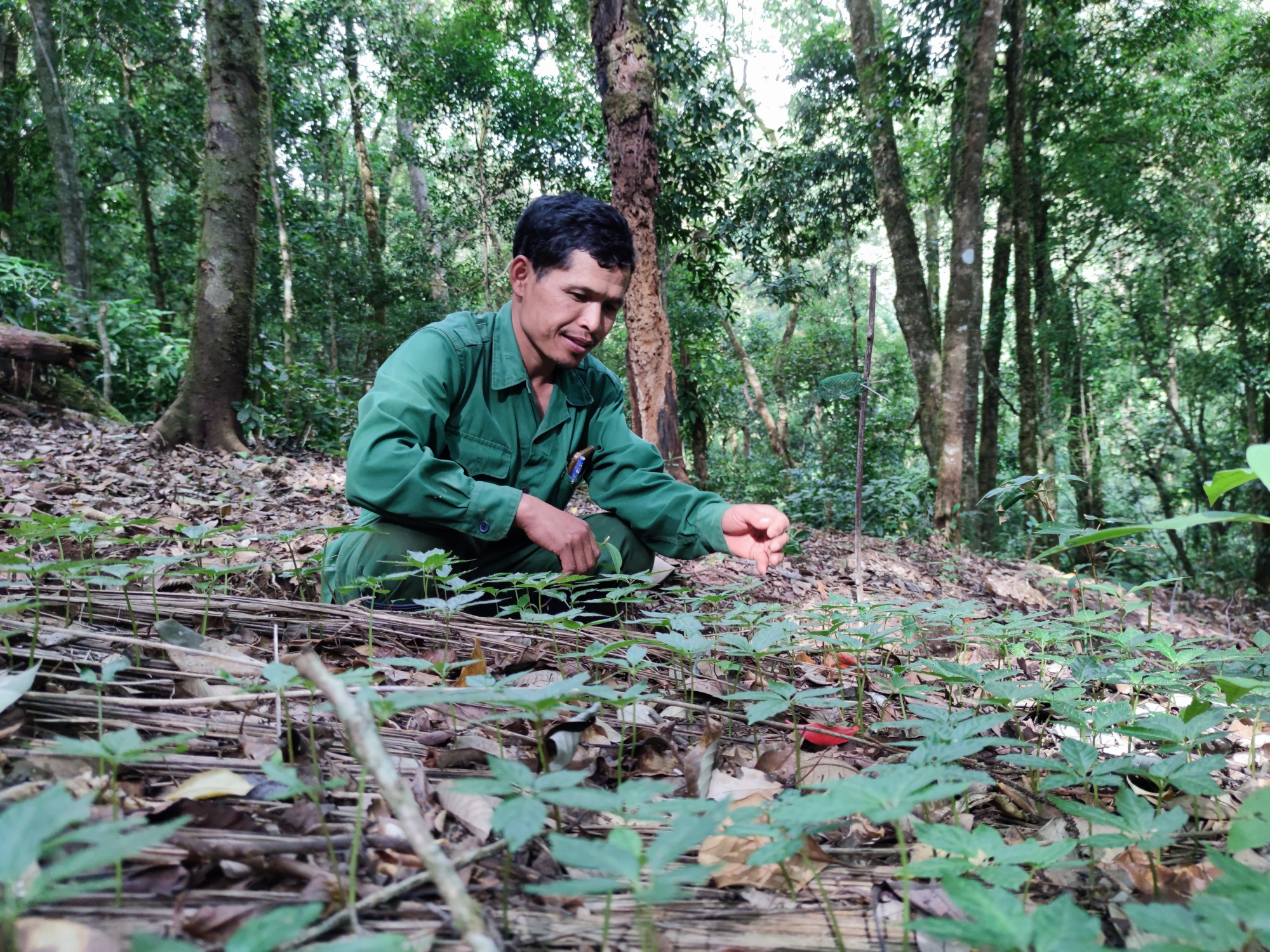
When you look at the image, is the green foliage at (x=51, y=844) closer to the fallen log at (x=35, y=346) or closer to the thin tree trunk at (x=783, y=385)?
the fallen log at (x=35, y=346)

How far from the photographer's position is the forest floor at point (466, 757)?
77 cm

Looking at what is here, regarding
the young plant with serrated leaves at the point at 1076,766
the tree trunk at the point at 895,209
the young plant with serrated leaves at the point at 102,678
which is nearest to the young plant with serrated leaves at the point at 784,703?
the young plant with serrated leaves at the point at 1076,766

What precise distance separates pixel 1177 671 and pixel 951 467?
15.7 feet

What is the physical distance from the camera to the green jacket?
7.23ft

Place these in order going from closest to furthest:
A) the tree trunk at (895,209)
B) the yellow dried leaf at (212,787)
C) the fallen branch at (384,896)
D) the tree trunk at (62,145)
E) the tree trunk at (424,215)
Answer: the fallen branch at (384,896) → the yellow dried leaf at (212,787) → the tree trunk at (895,209) → the tree trunk at (62,145) → the tree trunk at (424,215)

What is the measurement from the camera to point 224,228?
545 cm

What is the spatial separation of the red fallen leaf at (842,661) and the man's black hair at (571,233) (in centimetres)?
143

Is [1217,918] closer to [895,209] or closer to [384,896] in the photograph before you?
[384,896]

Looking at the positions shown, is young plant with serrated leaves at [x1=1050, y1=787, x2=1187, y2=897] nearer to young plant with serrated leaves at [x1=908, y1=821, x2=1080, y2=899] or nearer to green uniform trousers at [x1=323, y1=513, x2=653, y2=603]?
young plant with serrated leaves at [x1=908, y1=821, x2=1080, y2=899]

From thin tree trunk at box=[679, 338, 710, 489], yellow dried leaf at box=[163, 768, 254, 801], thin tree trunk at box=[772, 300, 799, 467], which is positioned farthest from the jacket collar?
thin tree trunk at box=[772, 300, 799, 467]

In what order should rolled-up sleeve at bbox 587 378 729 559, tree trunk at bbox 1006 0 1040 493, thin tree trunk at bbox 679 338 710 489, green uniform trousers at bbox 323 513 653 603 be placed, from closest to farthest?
green uniform trousers at bbox 323 513 653 603 < rolled-up sleeve at bbox 587 378 729 559 < tree trunk at bbox 1006 0 1040 493 < thin tree trunk at bbox 679 338 710 489

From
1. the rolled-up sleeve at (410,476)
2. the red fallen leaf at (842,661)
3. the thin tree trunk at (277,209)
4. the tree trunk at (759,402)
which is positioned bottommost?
the red fallen leaf at (842,661)

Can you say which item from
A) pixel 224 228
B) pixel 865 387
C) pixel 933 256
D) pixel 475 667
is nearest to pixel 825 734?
pixel 475 667

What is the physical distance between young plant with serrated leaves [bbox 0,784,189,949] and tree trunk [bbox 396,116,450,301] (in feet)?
42.0
